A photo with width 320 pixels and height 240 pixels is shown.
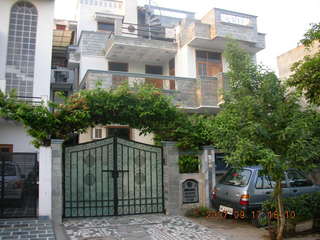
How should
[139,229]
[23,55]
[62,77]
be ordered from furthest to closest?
[62,77], [23,55], [139,229]

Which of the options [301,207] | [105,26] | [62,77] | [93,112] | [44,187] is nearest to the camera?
[301,207]

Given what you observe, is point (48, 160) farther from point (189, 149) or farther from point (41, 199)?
point (189, 149)

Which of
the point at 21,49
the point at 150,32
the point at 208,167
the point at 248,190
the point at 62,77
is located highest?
the point at 150,32

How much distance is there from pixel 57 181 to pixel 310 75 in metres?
6.66

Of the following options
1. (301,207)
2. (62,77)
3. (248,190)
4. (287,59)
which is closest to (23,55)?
(62,77)

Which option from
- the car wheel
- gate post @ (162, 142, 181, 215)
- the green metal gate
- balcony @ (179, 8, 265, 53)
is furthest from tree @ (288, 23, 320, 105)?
balcony @ (179, 8, 265, 53)

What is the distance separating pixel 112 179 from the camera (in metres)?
9.18

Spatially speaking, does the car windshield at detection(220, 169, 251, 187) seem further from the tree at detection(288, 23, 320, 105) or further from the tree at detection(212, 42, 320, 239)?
the tree at detection(288, 23, 320, 105)

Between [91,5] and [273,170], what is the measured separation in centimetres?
1537

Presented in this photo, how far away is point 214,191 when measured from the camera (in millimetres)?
9297

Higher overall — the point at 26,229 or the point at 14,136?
the point at 14,136

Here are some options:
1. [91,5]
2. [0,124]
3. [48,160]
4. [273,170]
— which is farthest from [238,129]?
[91,5]

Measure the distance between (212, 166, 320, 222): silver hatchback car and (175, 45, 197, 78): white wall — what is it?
7464 mm

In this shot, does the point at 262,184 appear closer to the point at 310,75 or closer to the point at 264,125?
the point at 264,125
